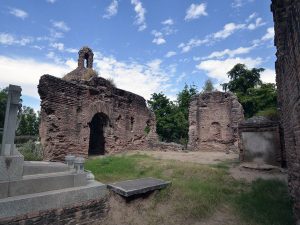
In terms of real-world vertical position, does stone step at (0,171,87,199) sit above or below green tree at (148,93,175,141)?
below

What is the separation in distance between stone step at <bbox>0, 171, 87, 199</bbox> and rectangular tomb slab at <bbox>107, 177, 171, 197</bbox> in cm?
81

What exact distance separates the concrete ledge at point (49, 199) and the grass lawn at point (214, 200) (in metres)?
1.24

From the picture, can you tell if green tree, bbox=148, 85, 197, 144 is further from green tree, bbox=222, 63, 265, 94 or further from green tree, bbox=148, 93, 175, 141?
green tree, bbox=222, 63, 265, 94

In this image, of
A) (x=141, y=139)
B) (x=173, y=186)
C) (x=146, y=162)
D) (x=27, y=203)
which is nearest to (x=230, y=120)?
(x=141, y=139)

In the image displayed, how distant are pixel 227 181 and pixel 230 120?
1066 centimetres

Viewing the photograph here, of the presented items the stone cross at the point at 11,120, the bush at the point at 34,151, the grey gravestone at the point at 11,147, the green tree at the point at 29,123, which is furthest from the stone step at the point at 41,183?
the green tree at the point at 29,123

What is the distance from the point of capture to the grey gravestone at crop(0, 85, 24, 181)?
3.84 m

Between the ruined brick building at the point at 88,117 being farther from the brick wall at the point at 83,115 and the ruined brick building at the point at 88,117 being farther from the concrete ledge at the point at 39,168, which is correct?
the concrete ledge at the point at 39,168

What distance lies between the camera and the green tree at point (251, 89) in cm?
2589

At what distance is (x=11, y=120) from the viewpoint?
13.6 feet

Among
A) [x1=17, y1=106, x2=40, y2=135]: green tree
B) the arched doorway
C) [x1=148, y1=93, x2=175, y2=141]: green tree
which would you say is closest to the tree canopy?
[x1=17, y1=106, x2=40, y2=135]: green tree

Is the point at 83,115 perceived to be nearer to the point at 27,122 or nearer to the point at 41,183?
the point at 41,183

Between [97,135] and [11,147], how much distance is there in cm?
967

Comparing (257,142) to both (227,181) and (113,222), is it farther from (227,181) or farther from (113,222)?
(113,222)
